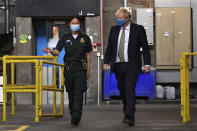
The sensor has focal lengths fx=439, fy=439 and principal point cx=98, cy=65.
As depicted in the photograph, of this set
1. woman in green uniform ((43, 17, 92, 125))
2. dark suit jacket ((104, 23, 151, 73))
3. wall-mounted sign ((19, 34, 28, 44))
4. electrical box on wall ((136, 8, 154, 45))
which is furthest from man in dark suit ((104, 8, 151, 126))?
wall-mounted sign ((19, 34, 28, 44))

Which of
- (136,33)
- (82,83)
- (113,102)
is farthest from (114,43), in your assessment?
(113,102)

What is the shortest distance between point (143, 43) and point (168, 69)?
6.79 meters

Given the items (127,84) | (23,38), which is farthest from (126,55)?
(23,38)

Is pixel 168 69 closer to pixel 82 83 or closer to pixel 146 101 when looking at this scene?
pixel 146 101

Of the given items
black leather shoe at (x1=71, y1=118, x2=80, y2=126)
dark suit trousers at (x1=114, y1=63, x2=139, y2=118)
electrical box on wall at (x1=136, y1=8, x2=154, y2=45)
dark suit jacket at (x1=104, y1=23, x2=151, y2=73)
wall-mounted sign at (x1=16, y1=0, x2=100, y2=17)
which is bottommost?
black leather shoe at (x1=71, y1=118, x2=80, y2=126)

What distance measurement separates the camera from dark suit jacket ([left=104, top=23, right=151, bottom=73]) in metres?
6.90

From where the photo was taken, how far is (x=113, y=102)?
517 inches

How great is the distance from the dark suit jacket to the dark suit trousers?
9 centimetres

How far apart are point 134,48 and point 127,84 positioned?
586 millimetres

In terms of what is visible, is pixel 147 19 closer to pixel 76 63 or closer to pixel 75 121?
pixel 76 63

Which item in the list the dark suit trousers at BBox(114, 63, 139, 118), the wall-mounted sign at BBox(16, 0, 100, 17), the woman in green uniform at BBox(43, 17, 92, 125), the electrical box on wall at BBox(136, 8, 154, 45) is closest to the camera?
the dark suit trousers at BBox(114, 63, 139, 118)

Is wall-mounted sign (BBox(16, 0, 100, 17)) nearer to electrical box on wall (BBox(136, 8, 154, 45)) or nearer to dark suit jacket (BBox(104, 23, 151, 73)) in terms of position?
electrical box on wall (BBox(136, 8, 154, 45))

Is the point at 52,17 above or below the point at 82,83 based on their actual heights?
above

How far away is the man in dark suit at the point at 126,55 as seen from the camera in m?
6.84
